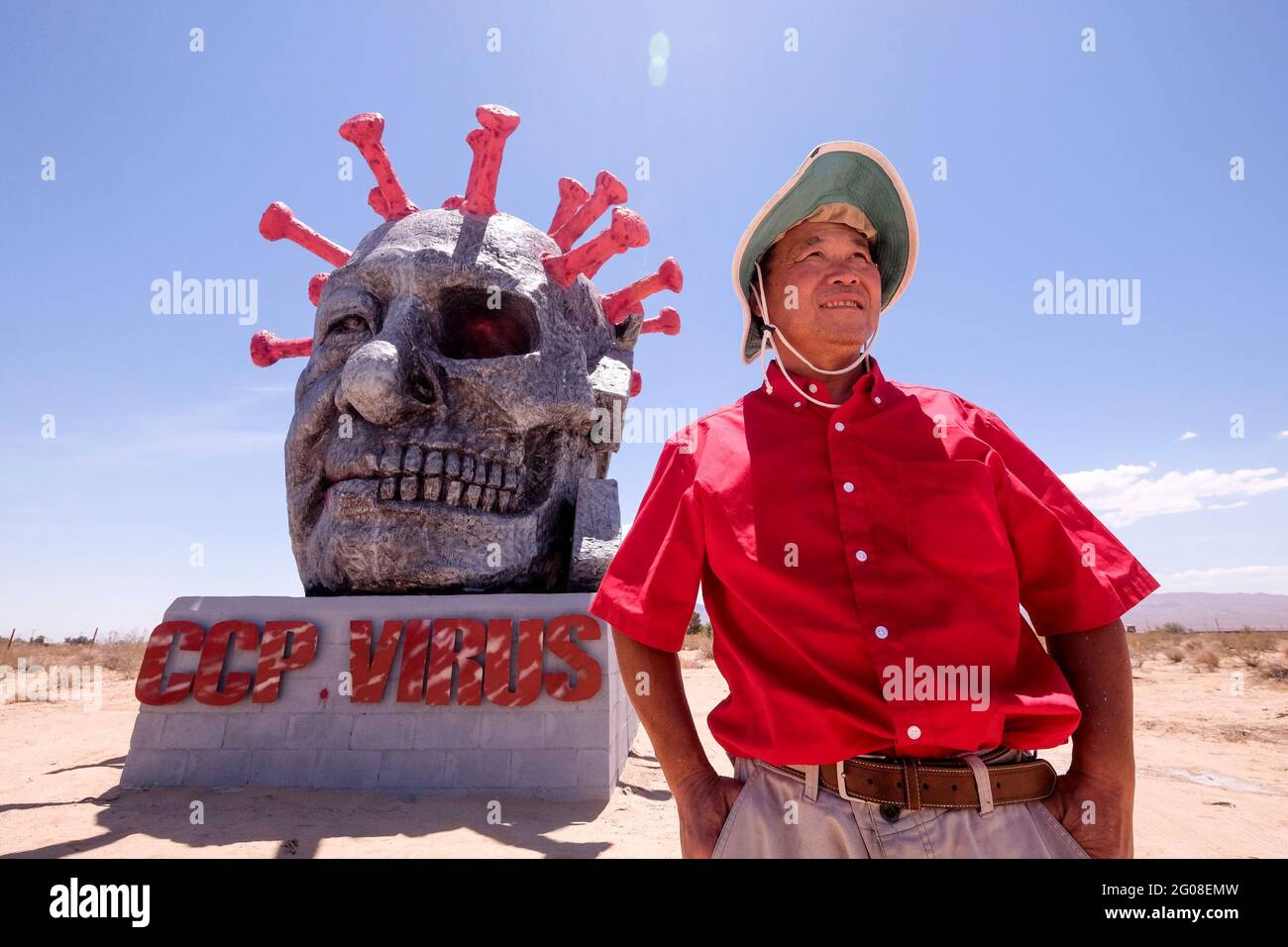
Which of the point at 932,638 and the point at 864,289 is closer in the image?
the point at 932,638

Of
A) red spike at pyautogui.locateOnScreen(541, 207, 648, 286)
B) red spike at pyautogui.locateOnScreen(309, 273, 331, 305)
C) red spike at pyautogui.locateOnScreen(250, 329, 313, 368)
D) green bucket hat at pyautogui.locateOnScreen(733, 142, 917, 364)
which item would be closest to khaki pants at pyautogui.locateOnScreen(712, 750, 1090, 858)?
green bucket hat at pyautogui.locateOnScreen(733, 142, 917, 364)

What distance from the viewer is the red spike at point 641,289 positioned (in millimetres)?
5742

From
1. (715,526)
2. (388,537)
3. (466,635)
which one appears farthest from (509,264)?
(715,526)

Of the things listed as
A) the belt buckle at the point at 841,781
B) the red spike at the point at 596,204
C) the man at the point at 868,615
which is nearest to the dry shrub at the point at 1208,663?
the red spike at the point at 596,204

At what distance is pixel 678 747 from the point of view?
4.84ft

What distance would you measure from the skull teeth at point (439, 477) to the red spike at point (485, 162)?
191 centimetres

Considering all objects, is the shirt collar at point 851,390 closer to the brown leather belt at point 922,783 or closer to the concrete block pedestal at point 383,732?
the brown leather belt at point 922,783

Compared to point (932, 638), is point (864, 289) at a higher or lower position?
higher

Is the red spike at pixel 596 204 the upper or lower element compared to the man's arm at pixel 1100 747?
upper

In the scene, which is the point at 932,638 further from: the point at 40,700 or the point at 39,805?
the point at 40,700

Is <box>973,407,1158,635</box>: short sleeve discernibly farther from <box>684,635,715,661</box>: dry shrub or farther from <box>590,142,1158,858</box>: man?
<box>684,635,715,661</box>: dry shrub

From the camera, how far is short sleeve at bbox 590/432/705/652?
1.51 meters

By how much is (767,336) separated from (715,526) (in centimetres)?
56

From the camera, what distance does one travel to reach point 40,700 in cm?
920
